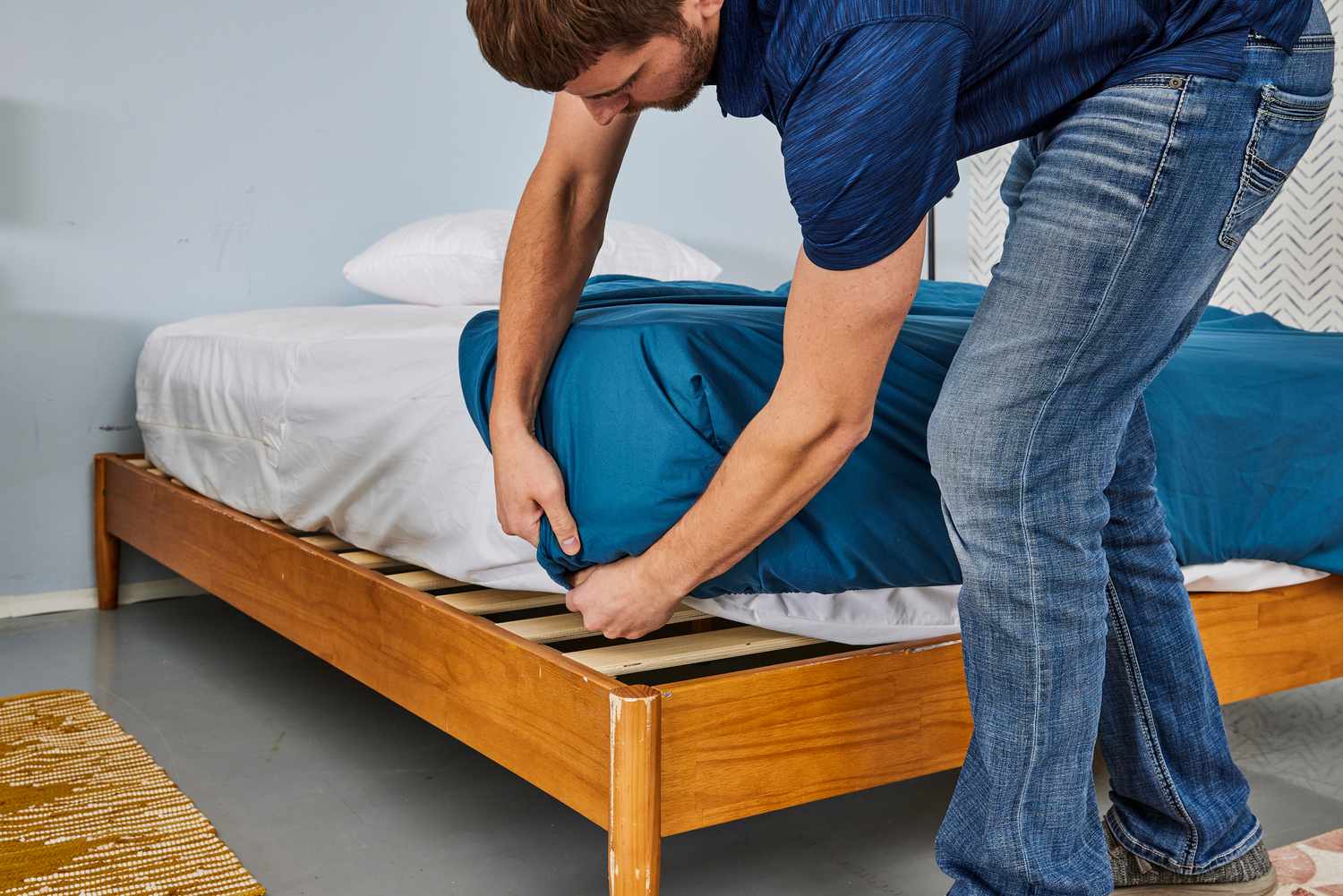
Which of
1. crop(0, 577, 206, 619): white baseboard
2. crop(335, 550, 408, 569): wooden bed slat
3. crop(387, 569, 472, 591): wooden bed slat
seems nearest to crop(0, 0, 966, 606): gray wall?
crop(0, 577, 206, 619): white baseboard

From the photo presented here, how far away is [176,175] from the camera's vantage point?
262 centimetres

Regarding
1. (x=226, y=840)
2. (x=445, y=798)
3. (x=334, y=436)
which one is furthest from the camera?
(x=334, y=436)

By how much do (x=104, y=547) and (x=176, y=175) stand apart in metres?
0.80

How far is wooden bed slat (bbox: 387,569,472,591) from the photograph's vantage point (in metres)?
1.52

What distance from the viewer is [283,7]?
271 centimetres

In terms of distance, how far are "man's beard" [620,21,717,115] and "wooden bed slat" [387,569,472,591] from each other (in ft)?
2.48

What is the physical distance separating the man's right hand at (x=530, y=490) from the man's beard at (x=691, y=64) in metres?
0.36

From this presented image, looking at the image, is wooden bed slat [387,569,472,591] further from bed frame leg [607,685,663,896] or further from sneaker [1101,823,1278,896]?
sneaker [1101,823,1278,896]

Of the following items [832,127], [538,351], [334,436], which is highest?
[832,127]

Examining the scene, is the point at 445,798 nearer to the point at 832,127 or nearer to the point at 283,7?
the point at 832,127

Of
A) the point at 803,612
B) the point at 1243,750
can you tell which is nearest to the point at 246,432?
the point at 803,612

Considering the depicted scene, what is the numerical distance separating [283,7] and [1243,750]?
93.6 inches

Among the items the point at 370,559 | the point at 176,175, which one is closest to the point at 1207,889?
the point at 370,559

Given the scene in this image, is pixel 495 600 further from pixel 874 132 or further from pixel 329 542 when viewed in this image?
pixel 874 132
